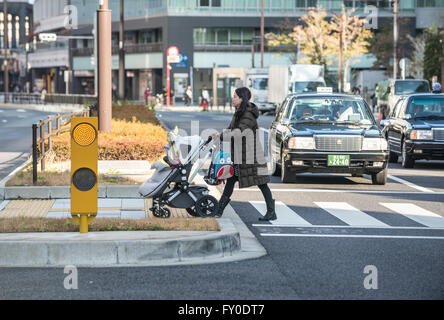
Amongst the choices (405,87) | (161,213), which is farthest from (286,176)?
(405,87)

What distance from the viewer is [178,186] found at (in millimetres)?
11734

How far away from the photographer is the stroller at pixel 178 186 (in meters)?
11.6

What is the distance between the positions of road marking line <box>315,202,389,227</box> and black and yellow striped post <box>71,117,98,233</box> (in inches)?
154

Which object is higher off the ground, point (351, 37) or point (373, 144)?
point (351, 37)

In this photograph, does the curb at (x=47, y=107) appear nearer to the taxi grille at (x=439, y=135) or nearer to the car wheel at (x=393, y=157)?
the car wheel at (x=393, y=157)

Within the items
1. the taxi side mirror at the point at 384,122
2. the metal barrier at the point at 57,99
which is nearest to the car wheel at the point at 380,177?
the taxi side mirror at the point at 384,122

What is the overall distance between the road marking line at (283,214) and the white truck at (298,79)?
34.9 meters

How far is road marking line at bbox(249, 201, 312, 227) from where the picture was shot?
11.9m

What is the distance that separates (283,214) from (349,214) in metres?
0.94

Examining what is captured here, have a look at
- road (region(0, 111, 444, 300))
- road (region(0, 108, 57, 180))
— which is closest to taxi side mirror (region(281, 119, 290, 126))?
road (region(0, 111, 444, 300))

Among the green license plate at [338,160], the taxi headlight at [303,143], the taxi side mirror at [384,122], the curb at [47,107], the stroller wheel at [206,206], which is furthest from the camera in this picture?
the curb at [47,107]

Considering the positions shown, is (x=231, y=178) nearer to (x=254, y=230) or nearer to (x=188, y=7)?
(x=254, y=230)

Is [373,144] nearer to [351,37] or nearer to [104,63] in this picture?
[104,63]

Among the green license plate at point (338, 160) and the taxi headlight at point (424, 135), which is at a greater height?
the taxi headlight at point (424, 135)
